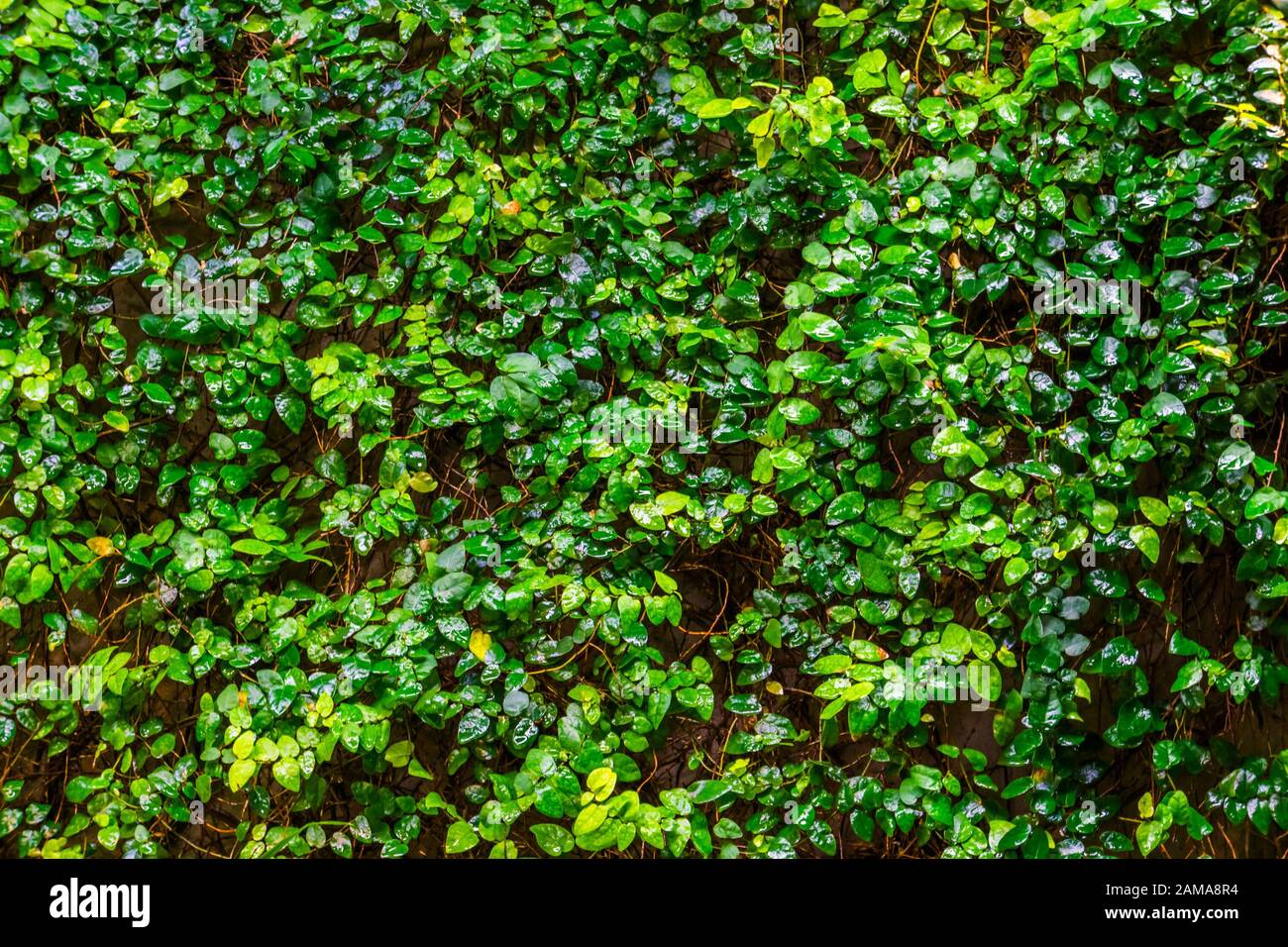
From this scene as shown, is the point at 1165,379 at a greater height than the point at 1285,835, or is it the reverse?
the point at 1165,379

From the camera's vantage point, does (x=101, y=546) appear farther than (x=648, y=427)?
Yes

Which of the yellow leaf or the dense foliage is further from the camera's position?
the yellow leaf

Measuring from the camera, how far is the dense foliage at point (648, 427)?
65.0 inches

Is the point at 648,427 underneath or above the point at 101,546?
above

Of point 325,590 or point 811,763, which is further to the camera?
point 325,590

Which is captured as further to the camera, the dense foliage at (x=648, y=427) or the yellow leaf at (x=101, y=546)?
the yellow leaf at (x=101, y=546)

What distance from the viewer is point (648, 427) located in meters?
1.71

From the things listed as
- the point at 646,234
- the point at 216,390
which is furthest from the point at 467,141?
the point at 216,390

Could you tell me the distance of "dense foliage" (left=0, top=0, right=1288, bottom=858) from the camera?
65.0 inches

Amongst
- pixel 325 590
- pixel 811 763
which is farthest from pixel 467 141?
pixel 811 763

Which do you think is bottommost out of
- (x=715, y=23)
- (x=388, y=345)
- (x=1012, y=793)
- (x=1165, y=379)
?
(x=1012, y=793)

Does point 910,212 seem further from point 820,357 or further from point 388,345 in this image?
point 388,345

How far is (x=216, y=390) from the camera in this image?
1775 millimetres
